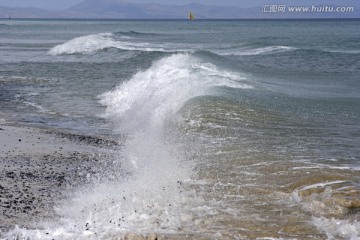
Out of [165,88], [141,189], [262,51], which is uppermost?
[165,88]

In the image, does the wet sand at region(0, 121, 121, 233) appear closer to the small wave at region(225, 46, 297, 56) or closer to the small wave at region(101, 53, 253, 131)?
the small wave at region(101, 53, 253, 131)

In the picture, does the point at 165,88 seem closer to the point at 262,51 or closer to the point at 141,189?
the point at 141,189

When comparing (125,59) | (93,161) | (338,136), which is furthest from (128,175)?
(125,59)

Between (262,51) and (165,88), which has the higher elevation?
(165,88)

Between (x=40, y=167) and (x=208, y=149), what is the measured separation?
290cm

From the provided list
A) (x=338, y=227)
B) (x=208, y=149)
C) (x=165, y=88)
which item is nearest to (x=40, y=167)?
(x=208, y=149)

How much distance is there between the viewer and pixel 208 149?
9711 millimetres

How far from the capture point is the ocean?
6121 millimetres

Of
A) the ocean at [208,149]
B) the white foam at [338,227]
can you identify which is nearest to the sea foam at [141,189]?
the ocean at [208,149]

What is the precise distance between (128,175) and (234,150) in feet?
7.00

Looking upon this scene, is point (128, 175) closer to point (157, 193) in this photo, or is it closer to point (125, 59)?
point (157, 193)

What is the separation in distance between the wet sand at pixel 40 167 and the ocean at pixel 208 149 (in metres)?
0.30

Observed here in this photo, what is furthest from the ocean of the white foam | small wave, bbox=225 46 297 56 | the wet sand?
small wave, bbox=225 46 297 56

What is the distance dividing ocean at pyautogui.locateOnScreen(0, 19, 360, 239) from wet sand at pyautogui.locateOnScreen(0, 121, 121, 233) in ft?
0.98
